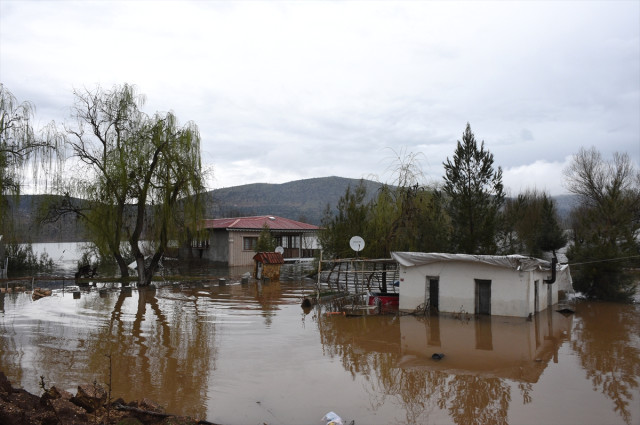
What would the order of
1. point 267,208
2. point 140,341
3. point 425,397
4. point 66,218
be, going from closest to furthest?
point 425,397 < point 140,341 < point 66,218 < point 267,208

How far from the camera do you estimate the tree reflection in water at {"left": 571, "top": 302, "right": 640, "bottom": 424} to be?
8875mm

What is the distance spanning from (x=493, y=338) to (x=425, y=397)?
18.1ft

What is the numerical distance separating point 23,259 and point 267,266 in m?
18.3

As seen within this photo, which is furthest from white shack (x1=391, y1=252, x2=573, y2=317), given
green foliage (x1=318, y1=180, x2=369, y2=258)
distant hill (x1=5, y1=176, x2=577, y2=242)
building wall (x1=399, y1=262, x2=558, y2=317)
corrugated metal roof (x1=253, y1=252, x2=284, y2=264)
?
distant hill (x1=5, y1=176, x2=577, y2=242)

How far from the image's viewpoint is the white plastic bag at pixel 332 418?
277 inches

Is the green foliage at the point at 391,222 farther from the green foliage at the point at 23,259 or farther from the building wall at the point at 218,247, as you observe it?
the green foliage at the point at 23,259

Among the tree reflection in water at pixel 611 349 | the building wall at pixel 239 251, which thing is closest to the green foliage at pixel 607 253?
the tree reflection in water at pixel 611 349

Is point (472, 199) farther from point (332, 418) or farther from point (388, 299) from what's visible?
point (332, 418)

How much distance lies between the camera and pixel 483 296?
645 inches

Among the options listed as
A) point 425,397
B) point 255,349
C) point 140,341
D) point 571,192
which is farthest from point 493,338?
point 571,192

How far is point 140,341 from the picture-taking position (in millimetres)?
12578

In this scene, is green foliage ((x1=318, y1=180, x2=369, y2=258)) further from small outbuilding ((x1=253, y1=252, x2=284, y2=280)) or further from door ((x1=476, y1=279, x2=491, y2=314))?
door ((x1=476, y1=279, x2=491, y2=314))

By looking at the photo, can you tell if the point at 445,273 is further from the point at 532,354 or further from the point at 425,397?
the point at 425,397

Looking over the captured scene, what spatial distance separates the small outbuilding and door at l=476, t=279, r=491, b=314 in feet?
45.9
